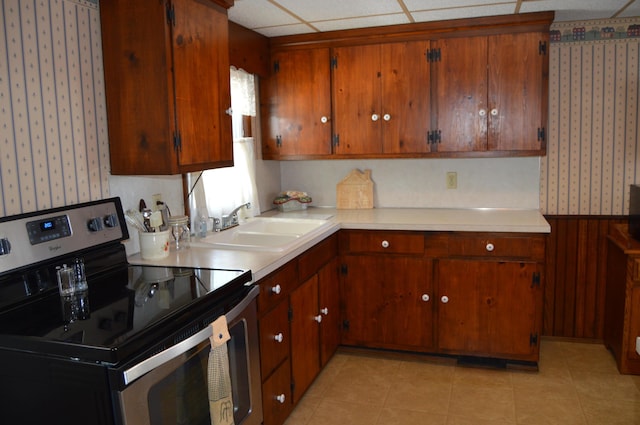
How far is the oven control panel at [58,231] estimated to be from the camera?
1.75 m

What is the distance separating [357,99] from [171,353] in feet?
7.72

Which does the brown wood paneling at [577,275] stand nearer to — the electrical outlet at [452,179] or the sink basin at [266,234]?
the electrical outlet at [452,179]

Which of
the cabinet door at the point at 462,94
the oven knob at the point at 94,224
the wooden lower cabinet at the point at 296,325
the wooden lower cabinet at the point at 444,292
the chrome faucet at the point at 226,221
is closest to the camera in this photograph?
the oven knob at the point at 94,224

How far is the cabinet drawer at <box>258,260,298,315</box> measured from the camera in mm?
2242

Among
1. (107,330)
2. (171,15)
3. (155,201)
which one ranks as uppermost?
(171,15)

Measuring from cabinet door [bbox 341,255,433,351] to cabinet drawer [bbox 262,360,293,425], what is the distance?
84cm

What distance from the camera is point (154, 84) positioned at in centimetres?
213

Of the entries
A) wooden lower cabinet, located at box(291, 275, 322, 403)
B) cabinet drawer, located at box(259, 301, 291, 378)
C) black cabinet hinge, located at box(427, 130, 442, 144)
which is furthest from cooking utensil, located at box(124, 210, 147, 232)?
black cabinet hinge, located at box(427, 130, 442, 144)

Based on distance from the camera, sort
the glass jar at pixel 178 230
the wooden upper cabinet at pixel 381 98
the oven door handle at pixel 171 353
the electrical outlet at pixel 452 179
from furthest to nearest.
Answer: the electrical outlet at pixel 452 179, the wooden upper cabinet at pixel 381 98, the glass jar at pixel 178 230, the oven door handle at pixel 171 353

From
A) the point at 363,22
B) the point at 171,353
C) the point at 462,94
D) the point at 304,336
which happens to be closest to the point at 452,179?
the point at 462,94

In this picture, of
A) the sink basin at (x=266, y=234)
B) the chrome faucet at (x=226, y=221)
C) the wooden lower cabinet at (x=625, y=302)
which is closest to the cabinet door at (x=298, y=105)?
the sink basin at (x=266, y=234)

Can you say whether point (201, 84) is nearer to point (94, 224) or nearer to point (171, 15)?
point (171, 15)

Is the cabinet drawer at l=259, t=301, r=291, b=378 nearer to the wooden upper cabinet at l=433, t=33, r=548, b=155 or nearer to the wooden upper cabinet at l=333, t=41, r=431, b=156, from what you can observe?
the wooden upper cabinet at l=333, t=41, r=431, b=156

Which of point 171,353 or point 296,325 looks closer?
point 171,353
